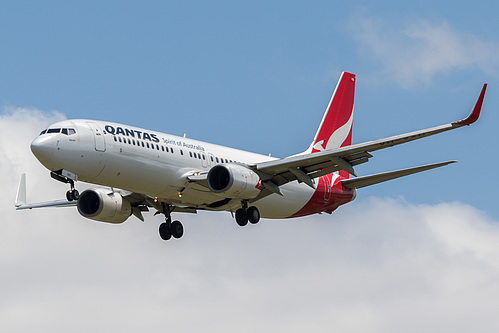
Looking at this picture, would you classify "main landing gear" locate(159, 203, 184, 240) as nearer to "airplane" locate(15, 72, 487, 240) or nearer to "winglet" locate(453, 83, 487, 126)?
"airplane" locate(15, 72, 487, 240)

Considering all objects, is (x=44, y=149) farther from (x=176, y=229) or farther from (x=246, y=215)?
(x=176, y=229)

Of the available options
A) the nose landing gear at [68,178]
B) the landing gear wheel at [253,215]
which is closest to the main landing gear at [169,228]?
the landing gear wheel at [253,215]

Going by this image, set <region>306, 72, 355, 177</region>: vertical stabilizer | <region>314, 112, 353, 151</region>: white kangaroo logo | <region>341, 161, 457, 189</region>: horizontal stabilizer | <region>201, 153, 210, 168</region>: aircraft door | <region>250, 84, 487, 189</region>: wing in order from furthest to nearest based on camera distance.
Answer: <region>306, 72, 355, 177</region>: vertical stabilizer
<region>314, 112, 353, 151</region>: white kangaroo logo
<region>201, 153, 210, 168</region>: aircraft door
<region>341, 161, 457, 189</region>: horizontal stabilizer
<region>250, 84, 487, 189</region>: wing

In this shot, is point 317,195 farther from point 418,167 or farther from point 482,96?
point 482,96

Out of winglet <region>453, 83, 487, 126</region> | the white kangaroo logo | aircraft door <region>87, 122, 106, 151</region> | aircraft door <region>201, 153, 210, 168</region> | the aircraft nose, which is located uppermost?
the white kangaroo logo

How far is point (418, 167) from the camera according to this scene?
1813 inches

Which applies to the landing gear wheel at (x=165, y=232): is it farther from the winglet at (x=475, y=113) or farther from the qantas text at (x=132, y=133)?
the winglet at (x=475, y=113)

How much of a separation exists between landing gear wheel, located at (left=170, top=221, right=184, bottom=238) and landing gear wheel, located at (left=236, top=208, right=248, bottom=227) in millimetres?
4249

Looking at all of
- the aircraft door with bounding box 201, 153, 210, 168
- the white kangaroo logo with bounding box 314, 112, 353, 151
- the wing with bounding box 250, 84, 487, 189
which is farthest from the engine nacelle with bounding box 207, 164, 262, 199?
the white kangaroo logo with bounding box 314, 112, 353, 151

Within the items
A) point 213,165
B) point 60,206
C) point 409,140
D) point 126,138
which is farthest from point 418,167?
point 60,206

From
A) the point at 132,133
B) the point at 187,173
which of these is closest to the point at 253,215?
the point at 187,173

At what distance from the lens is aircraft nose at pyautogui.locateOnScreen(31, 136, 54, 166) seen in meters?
41.5

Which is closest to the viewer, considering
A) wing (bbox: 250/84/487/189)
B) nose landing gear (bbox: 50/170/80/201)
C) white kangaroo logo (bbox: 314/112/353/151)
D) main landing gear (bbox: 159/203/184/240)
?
nose landing gear (bbox: 50/170/80/201)

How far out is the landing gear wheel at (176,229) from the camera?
5056cm
